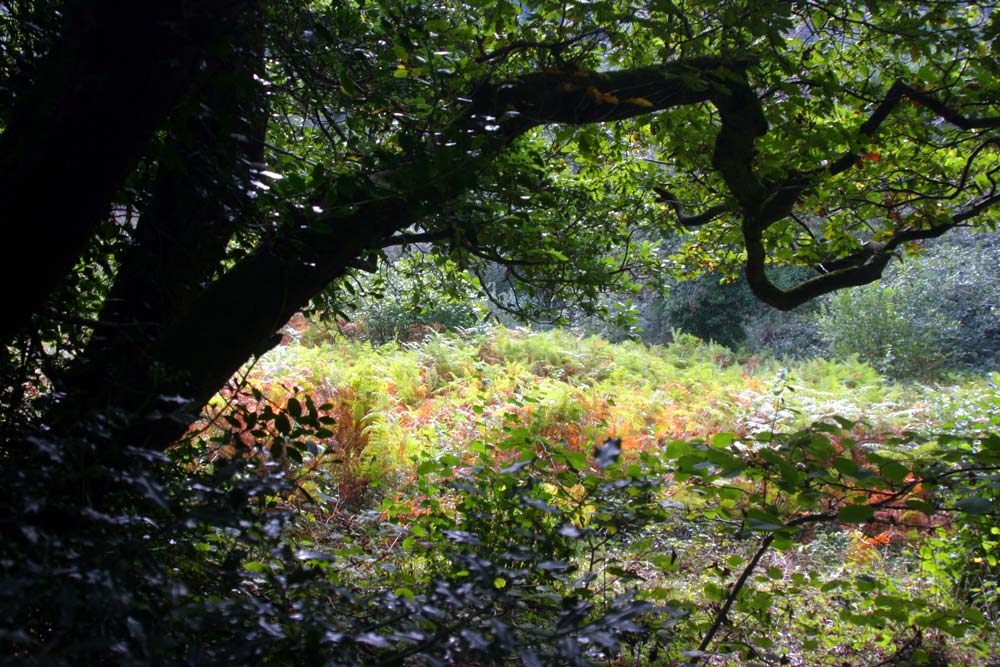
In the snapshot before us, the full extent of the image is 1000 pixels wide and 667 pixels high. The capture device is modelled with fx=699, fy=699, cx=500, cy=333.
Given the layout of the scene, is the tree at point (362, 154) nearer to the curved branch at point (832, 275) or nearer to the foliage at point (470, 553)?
the curved branch at point (832, 275)

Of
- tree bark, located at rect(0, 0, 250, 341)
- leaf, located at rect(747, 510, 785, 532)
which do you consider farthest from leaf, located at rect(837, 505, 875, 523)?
tree bark, located at rect(0, 0, 250, 341)

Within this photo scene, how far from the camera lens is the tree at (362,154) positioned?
1307mm

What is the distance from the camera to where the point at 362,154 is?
2496 millimetres

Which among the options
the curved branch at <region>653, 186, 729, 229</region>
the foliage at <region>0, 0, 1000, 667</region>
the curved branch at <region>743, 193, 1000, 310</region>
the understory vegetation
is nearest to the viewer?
the foliage at <region>0, 0, 1000, 667</region>

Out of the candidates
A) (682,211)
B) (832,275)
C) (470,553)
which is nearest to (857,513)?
(470,553)

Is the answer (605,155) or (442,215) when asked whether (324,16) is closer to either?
(442,215)

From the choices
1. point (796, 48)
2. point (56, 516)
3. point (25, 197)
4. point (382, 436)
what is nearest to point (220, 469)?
point (56, 516)

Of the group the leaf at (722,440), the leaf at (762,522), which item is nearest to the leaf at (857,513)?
the leaf at (762,522)

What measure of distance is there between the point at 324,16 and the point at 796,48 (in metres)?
2.78

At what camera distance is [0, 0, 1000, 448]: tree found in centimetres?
131

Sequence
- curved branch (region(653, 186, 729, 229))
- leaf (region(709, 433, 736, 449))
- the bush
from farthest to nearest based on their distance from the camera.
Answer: the bush < curved branch (region(653, 186, 729, 229)) < leaf (region(709, 433, 736, 449))

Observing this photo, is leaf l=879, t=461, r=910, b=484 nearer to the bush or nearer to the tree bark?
the tree bark

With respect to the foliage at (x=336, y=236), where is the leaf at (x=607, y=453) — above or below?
below

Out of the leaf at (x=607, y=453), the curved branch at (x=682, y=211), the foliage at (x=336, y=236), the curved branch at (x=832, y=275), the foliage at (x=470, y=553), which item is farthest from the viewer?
the curved branch at (x=682, y=211)
